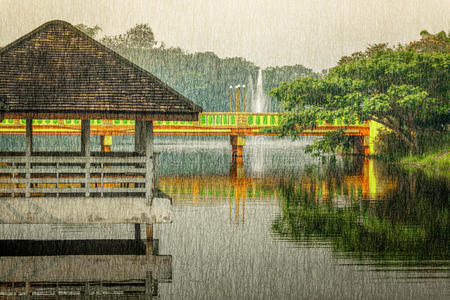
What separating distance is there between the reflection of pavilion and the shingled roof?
2.38 meters

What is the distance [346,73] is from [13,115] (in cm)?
2870

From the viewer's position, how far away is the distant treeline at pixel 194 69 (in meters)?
81.8

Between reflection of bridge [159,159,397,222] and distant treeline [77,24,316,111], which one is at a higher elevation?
distant treeline [77,24,316,111]

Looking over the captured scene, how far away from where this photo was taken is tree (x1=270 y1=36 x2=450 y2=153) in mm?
37312

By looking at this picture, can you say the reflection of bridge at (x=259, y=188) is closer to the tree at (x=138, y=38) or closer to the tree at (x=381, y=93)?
the tree at (x=381, y=93)

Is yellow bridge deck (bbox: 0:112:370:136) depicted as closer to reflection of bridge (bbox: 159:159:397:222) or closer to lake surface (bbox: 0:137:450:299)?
reflection of bridge (bbox: 159:159:397:222)

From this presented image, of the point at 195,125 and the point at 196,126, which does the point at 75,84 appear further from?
the point at 196,126

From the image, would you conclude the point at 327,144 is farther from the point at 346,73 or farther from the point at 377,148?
the point at 377,148

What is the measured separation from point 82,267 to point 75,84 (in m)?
4.07

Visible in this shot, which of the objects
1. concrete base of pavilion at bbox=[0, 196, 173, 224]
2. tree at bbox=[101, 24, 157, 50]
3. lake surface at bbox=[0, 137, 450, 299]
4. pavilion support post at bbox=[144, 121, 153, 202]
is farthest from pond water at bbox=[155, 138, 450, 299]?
tree at bbox=[101, 24, 157, 50]

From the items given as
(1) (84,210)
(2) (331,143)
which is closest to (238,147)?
(2) (331,143)

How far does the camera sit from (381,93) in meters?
39.9

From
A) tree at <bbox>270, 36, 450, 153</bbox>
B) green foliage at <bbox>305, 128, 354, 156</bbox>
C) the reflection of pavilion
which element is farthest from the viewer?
green foliage at <bbox>305, 128, 354, 156</bbox>

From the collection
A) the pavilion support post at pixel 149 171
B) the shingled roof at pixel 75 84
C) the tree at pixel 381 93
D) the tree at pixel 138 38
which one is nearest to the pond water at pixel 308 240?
the pavilion support post at pixel 149 171
